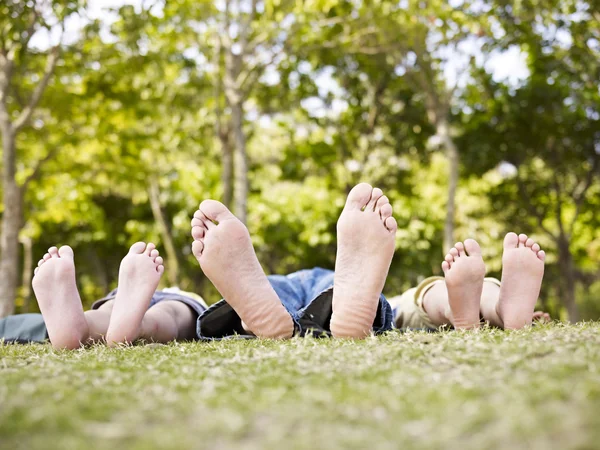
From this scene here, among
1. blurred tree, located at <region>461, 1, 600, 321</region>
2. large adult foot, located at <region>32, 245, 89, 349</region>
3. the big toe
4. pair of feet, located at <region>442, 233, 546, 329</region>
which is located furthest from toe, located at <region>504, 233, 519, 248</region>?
blurred tree, located at <region>461, 1, 600, 321</region>

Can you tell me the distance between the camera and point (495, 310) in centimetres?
237

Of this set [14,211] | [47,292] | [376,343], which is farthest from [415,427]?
[14,211]

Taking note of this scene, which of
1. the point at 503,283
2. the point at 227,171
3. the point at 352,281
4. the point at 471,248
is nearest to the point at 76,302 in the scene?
the point at 352,281

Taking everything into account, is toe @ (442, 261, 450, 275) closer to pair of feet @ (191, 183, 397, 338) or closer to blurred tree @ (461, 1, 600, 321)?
pair of feet @ (191, 183, 397, 338)

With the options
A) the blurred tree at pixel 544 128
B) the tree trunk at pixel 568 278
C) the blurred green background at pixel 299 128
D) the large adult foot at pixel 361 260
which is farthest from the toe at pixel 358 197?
the tree trunk at pixel 568 278

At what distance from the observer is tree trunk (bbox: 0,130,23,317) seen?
5660 mm

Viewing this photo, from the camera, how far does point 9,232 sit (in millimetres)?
5746

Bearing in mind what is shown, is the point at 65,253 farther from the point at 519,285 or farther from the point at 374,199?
the point at 519,285

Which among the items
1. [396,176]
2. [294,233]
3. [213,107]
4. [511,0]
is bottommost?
[294,233]

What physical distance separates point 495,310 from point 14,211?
191 inches

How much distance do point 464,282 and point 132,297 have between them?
3.75 feet

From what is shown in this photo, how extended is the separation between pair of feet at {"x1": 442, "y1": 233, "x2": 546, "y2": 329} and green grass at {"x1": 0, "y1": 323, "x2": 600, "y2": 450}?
2.05ft

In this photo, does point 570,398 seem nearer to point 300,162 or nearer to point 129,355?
point 129,355

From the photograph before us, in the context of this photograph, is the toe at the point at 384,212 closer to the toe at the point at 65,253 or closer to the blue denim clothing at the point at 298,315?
the blue denim clothing at the point at 298,315
